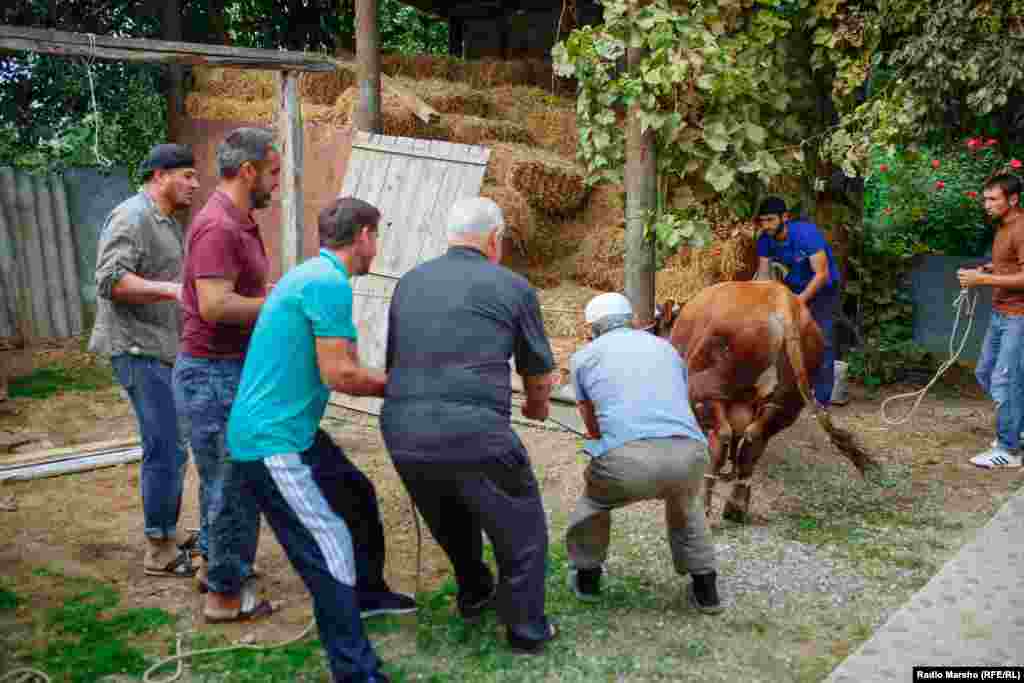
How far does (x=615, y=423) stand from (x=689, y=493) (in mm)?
434

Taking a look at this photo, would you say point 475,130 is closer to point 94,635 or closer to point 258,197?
point 258,197

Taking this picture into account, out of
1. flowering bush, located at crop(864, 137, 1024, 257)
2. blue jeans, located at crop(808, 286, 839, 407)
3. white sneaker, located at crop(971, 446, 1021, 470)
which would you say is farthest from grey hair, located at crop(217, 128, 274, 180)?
flowering bush, located at crop(864, 137, 1024, 257)

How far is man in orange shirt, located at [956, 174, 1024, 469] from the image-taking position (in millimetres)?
6480

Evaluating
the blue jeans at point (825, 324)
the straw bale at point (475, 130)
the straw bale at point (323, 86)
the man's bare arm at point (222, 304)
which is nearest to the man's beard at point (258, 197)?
the man's bare arm at point (222, 304)

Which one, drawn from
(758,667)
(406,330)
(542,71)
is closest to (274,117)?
(542,71)

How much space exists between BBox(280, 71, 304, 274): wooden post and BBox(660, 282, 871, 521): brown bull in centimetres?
352

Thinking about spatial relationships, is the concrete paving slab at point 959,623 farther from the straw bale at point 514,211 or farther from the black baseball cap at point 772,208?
the straw bale at point 514,211

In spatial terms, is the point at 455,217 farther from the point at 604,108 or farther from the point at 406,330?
the point at 604,108

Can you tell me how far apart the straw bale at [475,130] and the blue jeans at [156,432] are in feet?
17.3

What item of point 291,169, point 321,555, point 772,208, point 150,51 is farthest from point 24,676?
point 772,208

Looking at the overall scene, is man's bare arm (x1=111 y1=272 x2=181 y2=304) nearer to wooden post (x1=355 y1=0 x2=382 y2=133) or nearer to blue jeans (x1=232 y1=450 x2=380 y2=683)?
blue jeans (x1=232 y1=450 x2=380 y2=683)

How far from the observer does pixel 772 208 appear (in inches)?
280

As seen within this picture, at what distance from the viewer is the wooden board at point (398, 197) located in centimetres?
767

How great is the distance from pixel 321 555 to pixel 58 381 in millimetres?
6339
